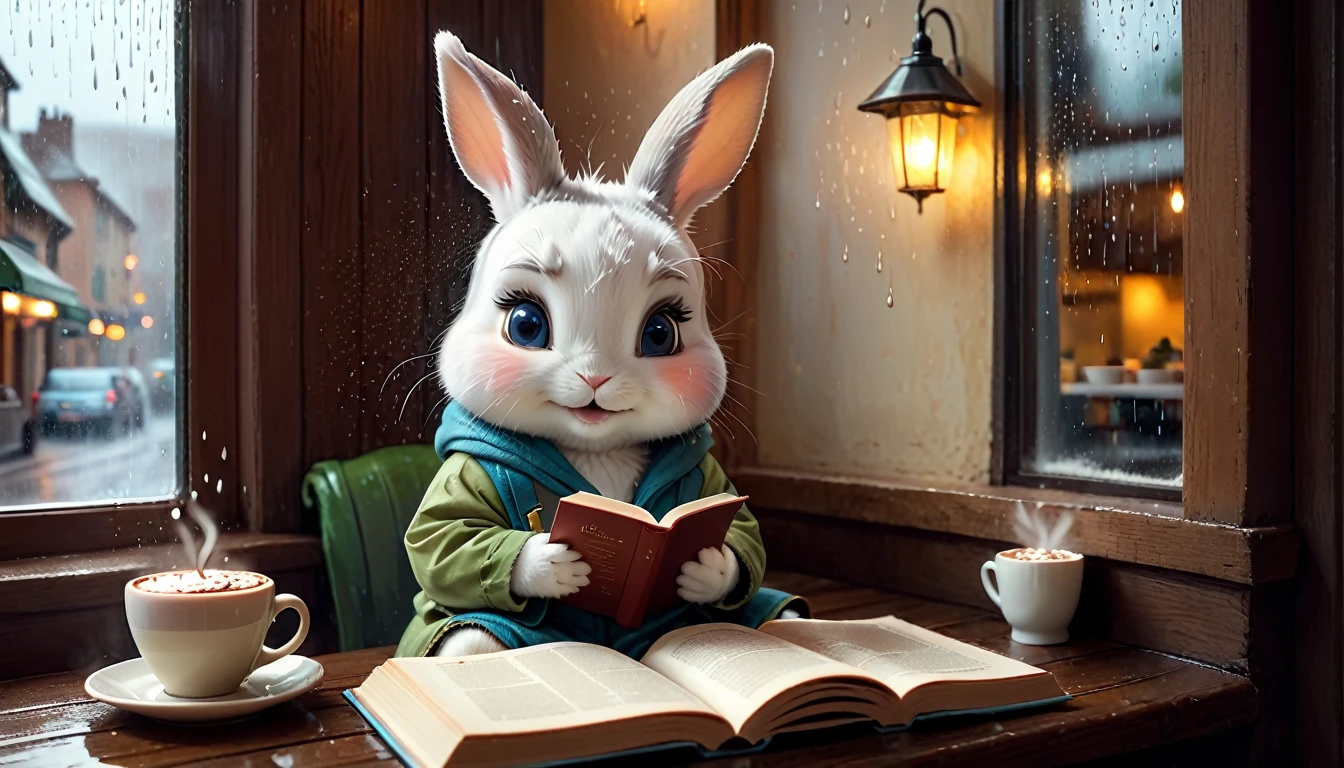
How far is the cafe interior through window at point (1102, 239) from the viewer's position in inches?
58.0

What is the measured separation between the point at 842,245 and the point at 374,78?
876 mm

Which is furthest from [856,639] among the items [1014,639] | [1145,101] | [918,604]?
[1145,101]

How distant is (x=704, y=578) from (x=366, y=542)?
2.25 feet

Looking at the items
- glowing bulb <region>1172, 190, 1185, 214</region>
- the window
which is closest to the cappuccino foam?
the window

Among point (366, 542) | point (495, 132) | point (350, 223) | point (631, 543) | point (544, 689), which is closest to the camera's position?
point (544, 689)

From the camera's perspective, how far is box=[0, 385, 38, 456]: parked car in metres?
1.54

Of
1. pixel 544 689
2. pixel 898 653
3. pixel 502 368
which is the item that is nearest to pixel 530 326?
pixel 502 368

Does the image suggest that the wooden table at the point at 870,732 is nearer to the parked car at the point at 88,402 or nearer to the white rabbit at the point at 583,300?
the white rabbit at the point at 583,300

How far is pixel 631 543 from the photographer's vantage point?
3.71 feet

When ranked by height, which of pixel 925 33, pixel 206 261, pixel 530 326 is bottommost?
pixel 530 326

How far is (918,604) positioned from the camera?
67.6 inches

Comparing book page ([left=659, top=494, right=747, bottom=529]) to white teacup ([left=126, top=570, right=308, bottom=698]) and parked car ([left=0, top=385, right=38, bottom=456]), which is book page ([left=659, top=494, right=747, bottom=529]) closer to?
white teacup ([left=126, top=570, right=308, bottom=698])

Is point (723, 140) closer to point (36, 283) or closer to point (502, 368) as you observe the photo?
point (502, 368)

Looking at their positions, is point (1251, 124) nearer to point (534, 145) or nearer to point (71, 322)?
point (534, 145)
